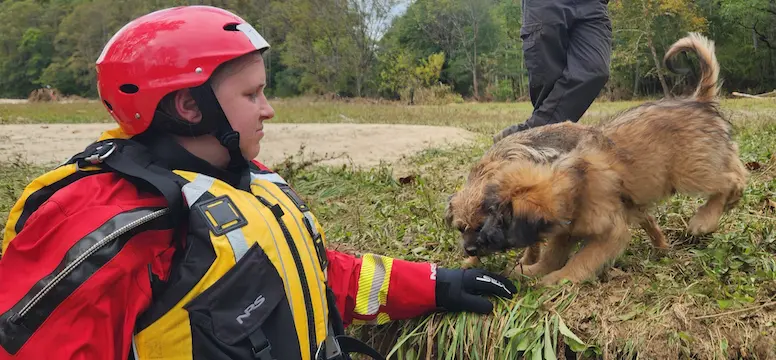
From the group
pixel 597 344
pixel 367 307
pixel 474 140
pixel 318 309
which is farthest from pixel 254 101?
pixel 474 140

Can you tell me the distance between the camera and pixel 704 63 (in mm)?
4270

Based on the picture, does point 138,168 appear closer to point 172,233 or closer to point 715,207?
point 172,233

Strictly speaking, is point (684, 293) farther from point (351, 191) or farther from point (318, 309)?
point (351, 191)

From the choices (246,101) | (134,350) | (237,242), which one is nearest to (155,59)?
(246,101)

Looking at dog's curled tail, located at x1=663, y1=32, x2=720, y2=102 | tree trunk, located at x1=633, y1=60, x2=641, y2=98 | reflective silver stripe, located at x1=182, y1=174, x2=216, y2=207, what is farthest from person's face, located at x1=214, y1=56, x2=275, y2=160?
tree trunk, located at x1=633, y1=60, x2=641, y2=98

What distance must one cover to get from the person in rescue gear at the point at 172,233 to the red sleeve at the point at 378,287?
338mm

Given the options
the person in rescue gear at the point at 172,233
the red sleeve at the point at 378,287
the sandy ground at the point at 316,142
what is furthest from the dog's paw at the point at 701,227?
the sandy ground at the point at 316,142

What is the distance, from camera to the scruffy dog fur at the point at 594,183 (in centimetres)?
316

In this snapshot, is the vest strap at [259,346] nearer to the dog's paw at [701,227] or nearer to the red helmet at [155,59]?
the red helmet at [155,59]

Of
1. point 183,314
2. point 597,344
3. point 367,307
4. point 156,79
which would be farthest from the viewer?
point 367,307

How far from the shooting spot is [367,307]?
3203 mm

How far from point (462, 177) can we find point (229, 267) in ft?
14.5

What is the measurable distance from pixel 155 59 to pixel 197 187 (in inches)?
22.9

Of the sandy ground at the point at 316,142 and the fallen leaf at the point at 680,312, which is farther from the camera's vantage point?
the sandy ground at the point at 316,142
